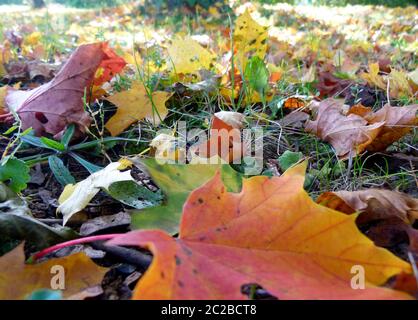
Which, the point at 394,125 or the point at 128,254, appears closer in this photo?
the point at 128,254

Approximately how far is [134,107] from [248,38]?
1.63 ft

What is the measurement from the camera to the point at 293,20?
5188 millimetres

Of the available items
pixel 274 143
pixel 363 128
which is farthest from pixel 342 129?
pixel 274 143

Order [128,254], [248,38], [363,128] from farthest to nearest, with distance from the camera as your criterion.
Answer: [248,38] < [363,128] < [128,254]

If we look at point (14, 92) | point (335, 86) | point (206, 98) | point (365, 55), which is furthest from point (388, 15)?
point (14, 92)

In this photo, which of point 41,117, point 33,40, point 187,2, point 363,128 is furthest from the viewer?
point 187,2

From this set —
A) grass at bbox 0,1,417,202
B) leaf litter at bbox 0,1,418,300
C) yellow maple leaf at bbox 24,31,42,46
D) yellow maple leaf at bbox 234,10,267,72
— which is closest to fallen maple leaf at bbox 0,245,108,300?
leaf litter at bbox 0,1,418,300

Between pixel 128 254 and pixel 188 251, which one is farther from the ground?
pixel 188 251

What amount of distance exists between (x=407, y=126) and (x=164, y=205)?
60 centimetres

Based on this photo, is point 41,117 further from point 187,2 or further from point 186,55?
point 187,2

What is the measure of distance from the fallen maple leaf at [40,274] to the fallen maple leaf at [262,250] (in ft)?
0.50

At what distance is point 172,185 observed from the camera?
2.28 ft

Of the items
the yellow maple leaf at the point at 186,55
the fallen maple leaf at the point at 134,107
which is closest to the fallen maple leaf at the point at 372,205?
the fallen maple leaf at the point at 134,107

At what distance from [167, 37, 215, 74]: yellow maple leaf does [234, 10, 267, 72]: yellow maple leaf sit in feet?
0.44
